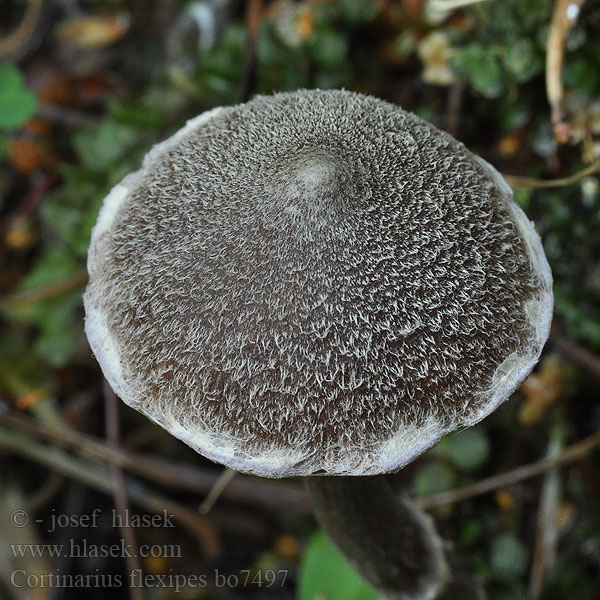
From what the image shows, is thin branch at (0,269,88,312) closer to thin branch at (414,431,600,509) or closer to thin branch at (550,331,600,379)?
thin branch at (414,431,600,509)

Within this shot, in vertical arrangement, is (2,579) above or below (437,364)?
below

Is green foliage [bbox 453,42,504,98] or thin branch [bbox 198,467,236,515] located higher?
green foliage [bbox 453,42,504,98]

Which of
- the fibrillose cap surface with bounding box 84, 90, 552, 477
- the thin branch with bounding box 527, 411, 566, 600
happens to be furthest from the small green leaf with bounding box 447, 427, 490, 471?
the fibrillose cap surface with bounding box 84, 90, 552, 477

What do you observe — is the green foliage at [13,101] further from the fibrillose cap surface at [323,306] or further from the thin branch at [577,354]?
the thin branch at [577,354]

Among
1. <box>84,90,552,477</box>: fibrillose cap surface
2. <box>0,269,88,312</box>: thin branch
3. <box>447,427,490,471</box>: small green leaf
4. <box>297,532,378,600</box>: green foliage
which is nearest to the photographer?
<box>84,90,552,477</box>: fibrillose cap surface

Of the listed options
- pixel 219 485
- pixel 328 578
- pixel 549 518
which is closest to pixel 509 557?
pixel 549 518

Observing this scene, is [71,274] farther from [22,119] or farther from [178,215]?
[178,215]

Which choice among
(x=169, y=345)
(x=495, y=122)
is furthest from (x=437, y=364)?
(x=495, y=122)

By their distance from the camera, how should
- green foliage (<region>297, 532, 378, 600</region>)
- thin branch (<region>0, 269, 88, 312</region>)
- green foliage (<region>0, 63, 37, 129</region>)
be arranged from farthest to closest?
thin branch (<region>0, 269, 88, 312</region>), green foliage (<region>0, 63, 37, 129</region>), green foliage (<region>297, 532, 378, 600</region>)
